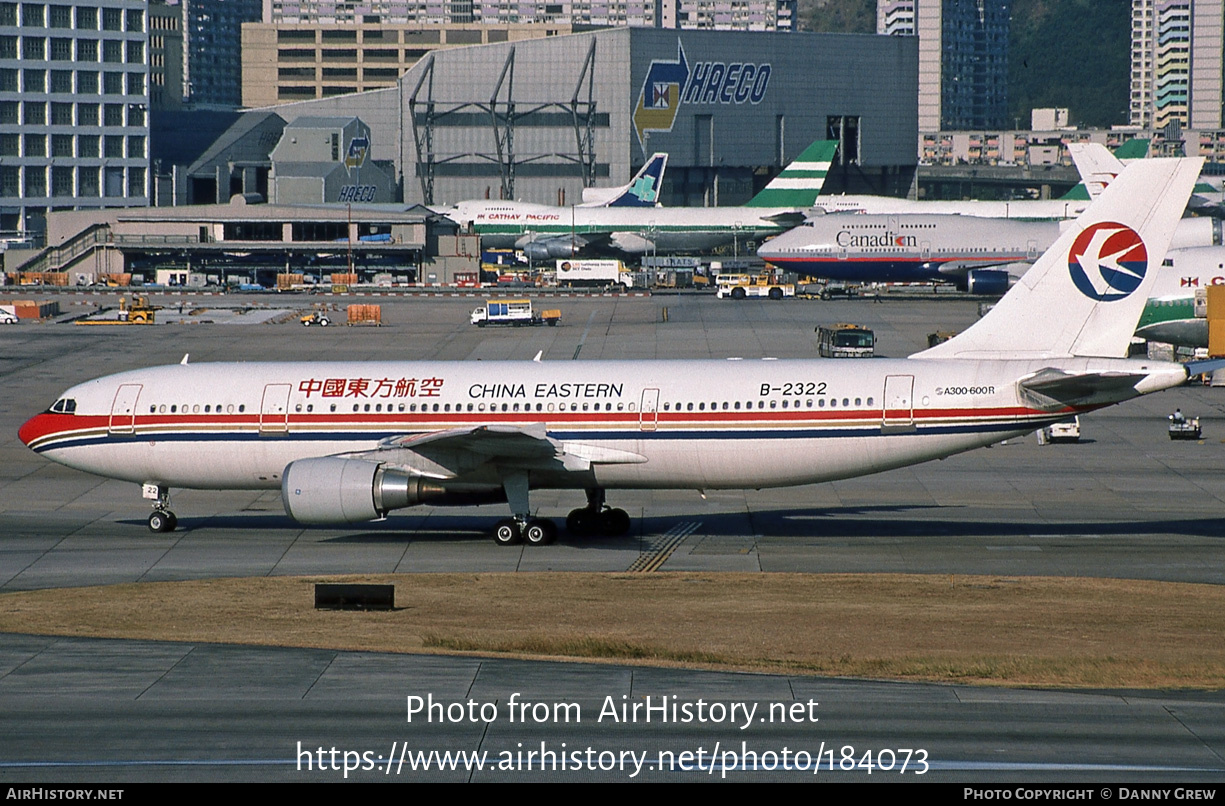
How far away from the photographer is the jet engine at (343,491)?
34.5m

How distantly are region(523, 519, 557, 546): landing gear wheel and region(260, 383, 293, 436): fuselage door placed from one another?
21.6 ft

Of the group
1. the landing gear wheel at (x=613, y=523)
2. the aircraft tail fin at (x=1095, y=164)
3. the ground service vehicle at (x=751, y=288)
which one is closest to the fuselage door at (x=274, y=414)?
the landing gear wheel at (x=613, y=523)

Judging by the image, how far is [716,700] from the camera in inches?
834

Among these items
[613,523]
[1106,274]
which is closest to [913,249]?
[1106,274]

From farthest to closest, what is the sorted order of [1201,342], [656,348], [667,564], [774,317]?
A: [774,317]
[656,348]
[1201,342]
[667,564]

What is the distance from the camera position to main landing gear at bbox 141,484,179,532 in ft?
126

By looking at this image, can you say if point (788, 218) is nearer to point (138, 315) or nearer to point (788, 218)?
point (788, 218)

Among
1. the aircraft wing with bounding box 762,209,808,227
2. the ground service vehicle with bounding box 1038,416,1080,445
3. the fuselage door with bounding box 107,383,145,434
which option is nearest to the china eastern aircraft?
the aircraft wing with bounding box 762,209,808,227

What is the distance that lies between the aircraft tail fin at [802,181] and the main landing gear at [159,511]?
124016 mm

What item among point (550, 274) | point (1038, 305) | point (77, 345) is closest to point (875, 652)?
point (1038, 305)

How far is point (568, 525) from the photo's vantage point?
3816 centimetres

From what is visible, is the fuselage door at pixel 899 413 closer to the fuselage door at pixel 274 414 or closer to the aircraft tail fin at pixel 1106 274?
the aircraft tail fin at pixel 1106 274

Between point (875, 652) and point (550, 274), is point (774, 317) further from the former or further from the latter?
point (875, 652)

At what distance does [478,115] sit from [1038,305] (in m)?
169
